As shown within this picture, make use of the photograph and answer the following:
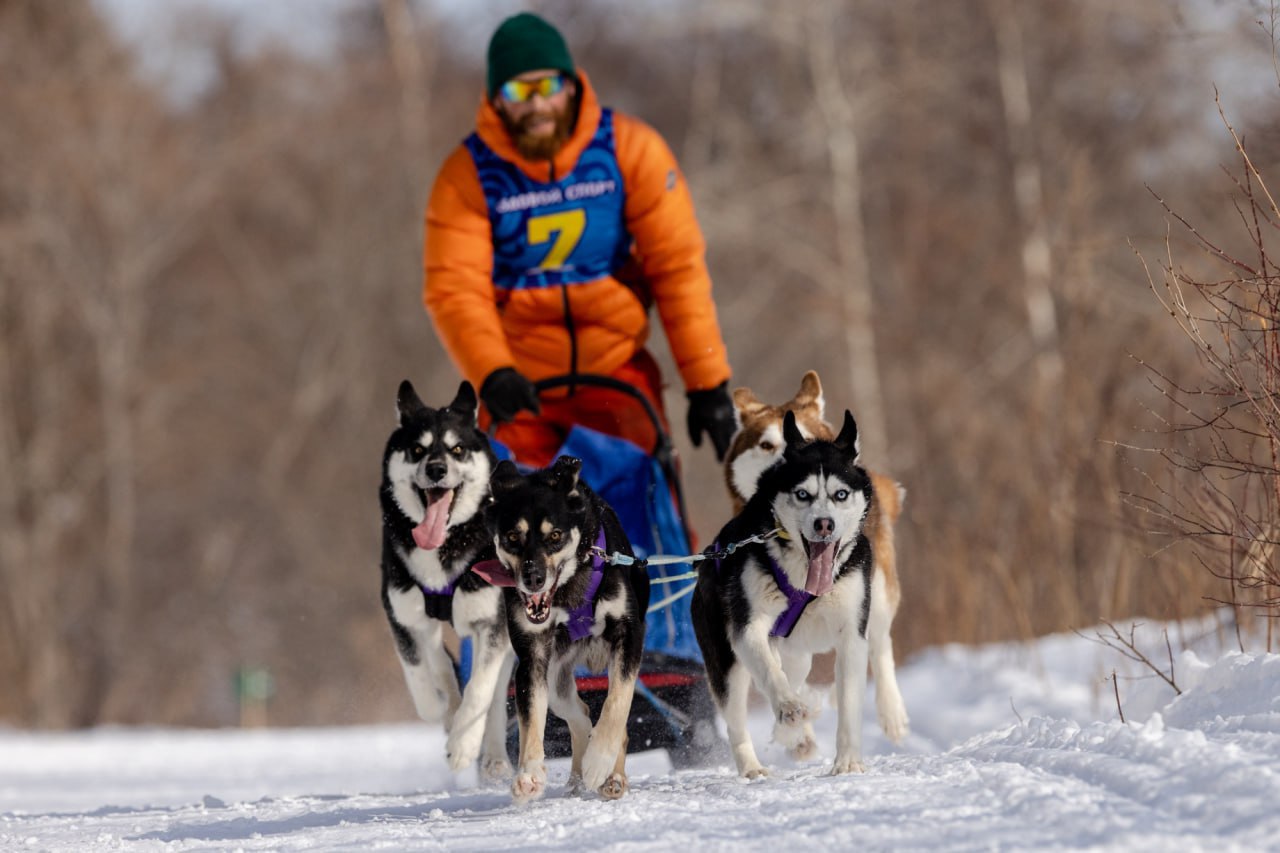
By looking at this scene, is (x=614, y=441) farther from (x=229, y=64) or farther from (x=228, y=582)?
(x=229, y=64)

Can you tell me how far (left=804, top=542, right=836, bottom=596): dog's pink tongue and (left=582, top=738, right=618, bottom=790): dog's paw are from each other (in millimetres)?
574

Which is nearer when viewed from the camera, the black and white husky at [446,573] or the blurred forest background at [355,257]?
the black and white husky at [446,573]

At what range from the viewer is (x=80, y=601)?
17.5 meters

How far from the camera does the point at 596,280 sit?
199 inches

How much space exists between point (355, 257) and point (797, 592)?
17.4 metres

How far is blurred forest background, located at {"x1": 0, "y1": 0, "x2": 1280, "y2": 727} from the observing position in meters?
Answer: 15.7

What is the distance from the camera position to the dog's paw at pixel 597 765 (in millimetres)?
3605

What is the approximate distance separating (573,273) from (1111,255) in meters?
11.6

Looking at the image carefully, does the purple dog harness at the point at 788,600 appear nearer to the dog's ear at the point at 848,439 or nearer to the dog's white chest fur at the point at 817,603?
the dog's white chest fur at the point at 817,603

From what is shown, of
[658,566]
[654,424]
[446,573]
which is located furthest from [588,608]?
[654,424]

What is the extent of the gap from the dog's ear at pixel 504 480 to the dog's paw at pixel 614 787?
680 mm

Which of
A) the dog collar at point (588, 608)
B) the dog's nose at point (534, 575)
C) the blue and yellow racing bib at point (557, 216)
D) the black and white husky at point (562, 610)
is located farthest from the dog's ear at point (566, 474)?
the blue and yellow racing bib at point (557, 216)

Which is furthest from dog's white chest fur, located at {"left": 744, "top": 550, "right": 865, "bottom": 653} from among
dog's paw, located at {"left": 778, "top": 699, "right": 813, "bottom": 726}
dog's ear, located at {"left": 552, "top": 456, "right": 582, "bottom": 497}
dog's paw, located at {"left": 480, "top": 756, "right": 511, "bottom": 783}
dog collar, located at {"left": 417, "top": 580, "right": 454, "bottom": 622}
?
dog's paw, located at {"left": 480, "top": 756, "right": 511, "bottom": 783}

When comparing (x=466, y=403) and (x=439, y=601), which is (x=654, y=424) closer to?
(x=466, y=403)
